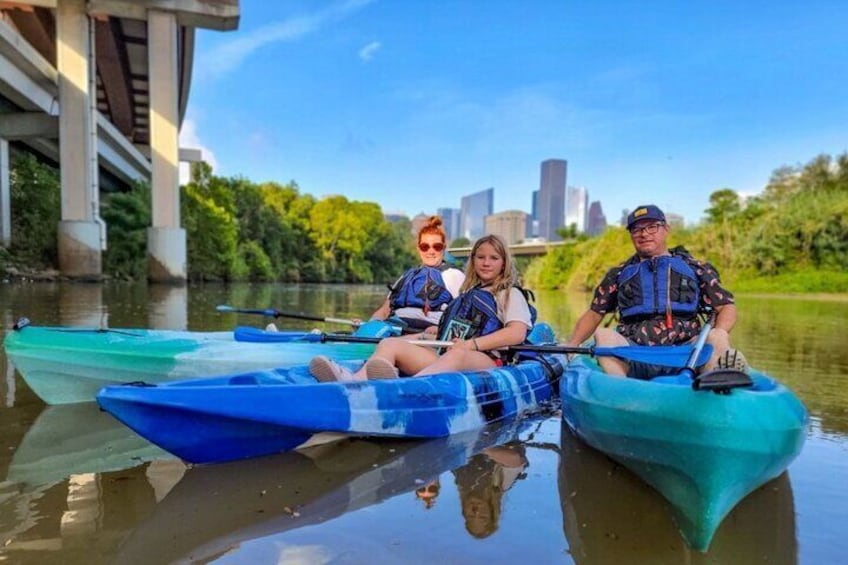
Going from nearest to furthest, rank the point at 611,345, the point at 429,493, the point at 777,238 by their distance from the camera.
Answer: the point at 429,493, the point at 611,345, the point at 777,238

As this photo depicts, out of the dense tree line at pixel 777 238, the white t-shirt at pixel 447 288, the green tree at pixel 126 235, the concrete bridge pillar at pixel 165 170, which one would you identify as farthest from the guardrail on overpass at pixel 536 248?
the white t-shirt at pixel 447 288

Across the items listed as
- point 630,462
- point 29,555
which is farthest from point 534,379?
point 29,555

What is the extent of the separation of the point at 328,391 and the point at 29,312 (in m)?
8.21

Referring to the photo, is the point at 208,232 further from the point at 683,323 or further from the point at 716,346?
the point at 716,346

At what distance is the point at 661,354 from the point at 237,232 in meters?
32.9

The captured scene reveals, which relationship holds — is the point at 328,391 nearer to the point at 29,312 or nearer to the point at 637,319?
the point at 637,319

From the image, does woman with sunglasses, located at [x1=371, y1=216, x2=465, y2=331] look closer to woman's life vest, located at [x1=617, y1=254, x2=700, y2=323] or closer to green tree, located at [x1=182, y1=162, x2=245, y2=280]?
woman's life vest, located at [x1=617, y1=254, x2=700, y2=323]

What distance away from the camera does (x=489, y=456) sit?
3.08 metres

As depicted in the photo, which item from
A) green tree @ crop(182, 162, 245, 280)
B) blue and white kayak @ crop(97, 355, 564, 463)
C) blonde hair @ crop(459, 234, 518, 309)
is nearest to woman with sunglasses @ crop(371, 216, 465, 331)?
blonde hair @ crop(459, 234, 518, 309)

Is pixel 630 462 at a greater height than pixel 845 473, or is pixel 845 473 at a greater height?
pixel 630 462

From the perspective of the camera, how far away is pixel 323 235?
45625 mm

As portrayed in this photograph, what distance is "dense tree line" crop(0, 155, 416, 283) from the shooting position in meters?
21.2

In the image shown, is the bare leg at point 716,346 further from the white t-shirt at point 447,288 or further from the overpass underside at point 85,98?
the overpass underside at point 85,98

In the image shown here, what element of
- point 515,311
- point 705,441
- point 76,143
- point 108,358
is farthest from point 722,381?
point 76,143
